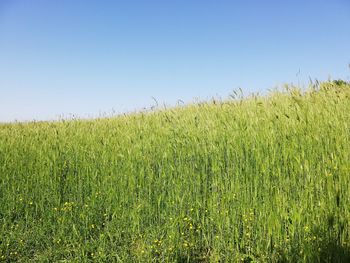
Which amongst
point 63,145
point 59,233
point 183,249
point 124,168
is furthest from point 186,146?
point 63,145

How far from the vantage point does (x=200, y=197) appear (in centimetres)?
312

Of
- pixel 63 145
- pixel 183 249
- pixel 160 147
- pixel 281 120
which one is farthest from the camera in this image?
pixel 63 145

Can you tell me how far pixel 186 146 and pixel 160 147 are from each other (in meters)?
0.49

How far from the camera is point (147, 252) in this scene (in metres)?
2.49

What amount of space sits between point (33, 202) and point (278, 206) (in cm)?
300

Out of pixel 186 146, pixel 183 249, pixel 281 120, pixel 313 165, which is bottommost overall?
pixel 183 249

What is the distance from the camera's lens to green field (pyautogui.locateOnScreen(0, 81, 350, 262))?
7.65ft

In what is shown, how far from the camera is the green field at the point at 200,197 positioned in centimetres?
233

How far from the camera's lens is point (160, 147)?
13.4ft

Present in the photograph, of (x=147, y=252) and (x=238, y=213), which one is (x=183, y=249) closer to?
(x=147, y=252)

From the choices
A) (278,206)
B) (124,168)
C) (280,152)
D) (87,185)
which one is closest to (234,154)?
(280,152)

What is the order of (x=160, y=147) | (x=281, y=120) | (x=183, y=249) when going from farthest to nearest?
(x=160, y=147), (x=281, y=120), (x=183, y=249)

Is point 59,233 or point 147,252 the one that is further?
point 59,233

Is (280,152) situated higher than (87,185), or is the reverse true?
(280,152)
